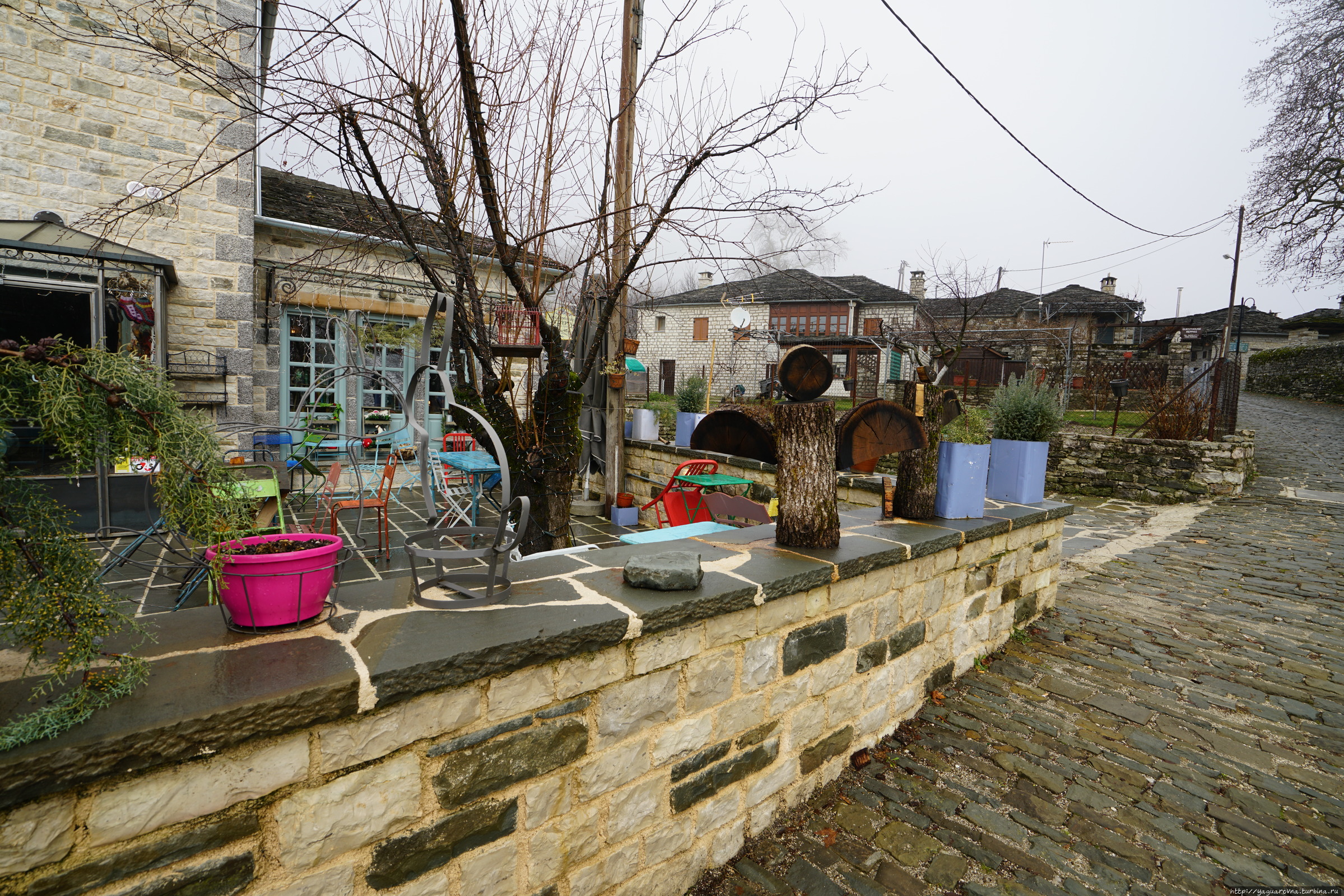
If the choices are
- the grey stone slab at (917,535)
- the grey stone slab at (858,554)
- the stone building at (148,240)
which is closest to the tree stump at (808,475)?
the grey stone slab at (858,554)

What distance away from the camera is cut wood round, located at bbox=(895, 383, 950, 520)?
3.01 meters

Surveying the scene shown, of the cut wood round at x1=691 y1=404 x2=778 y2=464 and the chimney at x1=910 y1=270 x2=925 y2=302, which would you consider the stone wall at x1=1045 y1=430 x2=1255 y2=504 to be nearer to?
the cut wood round at x1=691 y1=404 x2=778 y2=464

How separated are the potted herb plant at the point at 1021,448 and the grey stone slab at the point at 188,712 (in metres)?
3.68

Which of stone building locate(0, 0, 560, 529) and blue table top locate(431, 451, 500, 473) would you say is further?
stone building locate(0, 0, 560, 529)

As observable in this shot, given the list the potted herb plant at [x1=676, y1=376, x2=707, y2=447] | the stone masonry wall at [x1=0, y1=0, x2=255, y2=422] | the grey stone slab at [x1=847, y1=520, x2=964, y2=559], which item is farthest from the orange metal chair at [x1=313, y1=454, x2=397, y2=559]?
the grey stone slab at [x1=847, y1=520, x2=964, y2=559]

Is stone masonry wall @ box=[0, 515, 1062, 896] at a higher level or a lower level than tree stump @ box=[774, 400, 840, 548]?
lower

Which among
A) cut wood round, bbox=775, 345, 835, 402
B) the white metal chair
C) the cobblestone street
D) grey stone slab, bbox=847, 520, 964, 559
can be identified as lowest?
the cobblestone street

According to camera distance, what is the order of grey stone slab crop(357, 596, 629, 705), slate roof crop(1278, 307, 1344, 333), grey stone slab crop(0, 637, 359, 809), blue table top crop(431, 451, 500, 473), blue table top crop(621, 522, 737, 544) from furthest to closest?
slate roof crop(1278, 307, 1344, 333)
blue table top crop(431, 451, 500, 473)
blue table top crop(621, 522, 737, 544)
grey stone slab crop(357, 596, 629, 705)
grey stone slab crop(0, 637, 359, 809)

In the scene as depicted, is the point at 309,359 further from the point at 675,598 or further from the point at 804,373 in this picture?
the point at 675,598

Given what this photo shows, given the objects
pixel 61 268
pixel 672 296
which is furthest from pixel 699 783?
pixel 672 296

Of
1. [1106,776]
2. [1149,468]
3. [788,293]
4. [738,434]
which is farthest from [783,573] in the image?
[788,293]

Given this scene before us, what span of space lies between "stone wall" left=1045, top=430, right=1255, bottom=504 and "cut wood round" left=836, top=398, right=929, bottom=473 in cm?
649

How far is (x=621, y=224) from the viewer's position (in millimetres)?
4133

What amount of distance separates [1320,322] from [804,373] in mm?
29052
